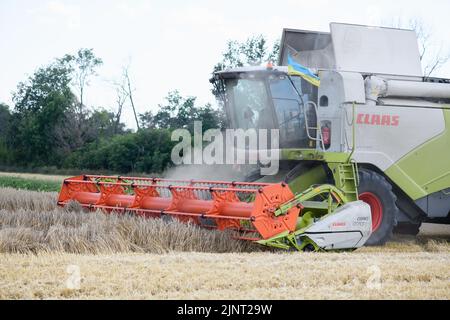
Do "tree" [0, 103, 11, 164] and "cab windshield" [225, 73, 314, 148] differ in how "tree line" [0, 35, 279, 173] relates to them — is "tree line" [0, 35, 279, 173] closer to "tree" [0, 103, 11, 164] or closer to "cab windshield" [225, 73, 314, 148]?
"tree" [0, 103, 11, 164]

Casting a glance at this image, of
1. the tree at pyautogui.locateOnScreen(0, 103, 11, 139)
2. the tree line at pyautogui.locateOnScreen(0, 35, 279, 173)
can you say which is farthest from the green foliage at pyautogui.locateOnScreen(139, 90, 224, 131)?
the tree at pyautogui.locateOnScreen(0, 103, 11, 139)

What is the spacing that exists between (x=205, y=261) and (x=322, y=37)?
4.76 metres

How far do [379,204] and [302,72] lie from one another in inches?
75.0

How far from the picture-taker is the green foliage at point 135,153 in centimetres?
2306

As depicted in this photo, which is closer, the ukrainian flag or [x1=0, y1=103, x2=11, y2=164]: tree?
the ukrainian flag

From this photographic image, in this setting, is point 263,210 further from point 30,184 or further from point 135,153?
point 135,153

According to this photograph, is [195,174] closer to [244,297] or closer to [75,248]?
[75,248]

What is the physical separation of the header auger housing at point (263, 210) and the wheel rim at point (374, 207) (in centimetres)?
59

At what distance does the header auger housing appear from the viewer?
648cm

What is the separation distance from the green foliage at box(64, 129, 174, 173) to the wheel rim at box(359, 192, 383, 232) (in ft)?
49.8

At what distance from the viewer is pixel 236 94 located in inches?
337

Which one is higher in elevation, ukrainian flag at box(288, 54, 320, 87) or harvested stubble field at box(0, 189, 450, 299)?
ukrainian flag at box(288, 54, 320, 87)

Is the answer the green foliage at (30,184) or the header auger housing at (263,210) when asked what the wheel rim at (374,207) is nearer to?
the header auger housing at (263,210)
